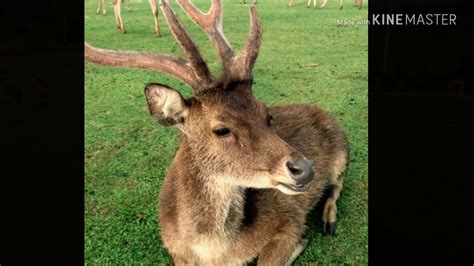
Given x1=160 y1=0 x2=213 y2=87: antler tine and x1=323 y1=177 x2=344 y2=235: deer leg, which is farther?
x1=323 y1=177 x2=344 y2=235: deer leg

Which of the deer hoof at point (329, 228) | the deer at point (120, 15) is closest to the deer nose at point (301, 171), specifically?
the deer hoof at point (329, 228)

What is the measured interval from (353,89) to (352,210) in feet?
3.17

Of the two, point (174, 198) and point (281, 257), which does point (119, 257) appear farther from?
point (281, 257)

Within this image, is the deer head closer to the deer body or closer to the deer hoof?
the deer body

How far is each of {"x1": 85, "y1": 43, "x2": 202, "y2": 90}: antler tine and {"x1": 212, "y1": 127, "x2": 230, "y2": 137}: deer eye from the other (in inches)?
10.0

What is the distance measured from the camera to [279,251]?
7.30 ft

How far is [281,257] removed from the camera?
2.23m

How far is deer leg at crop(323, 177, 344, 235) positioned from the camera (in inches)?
102

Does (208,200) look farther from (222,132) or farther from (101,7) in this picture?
(101,7)

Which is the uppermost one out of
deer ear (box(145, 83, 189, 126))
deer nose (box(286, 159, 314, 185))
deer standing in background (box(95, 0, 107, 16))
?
deer standing in background (box(95, 0, 107, 16))

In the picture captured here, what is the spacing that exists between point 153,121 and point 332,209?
1288mm

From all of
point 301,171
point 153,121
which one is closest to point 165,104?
point 301,171
